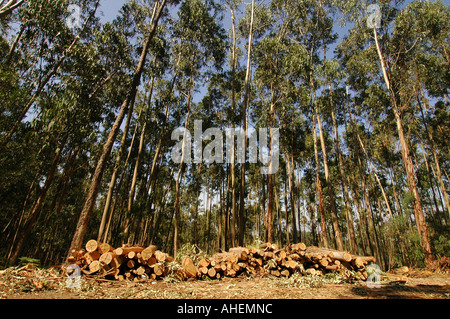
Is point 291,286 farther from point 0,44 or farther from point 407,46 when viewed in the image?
point 0,44

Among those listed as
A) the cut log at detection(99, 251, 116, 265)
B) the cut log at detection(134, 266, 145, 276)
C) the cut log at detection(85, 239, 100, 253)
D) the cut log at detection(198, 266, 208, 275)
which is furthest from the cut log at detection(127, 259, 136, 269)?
the cut log at detection(198, 266, 208, 275)

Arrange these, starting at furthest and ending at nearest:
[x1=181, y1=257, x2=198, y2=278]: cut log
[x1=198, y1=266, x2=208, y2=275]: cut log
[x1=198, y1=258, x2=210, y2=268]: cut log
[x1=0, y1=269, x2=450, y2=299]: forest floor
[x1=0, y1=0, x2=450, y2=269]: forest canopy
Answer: [x1=0, y1=0, x2=450, y2=269]: forest canopy
[x1=198, y1=258, x2=210, y2=268]: cut log
[x1=198, y1=266, x2=208, y2=275]: cut log
[x1=181, y1=257, x2=198, y2=278]: cut log
[x1=0, y1=269, x2=450, y2=299]: forest floor

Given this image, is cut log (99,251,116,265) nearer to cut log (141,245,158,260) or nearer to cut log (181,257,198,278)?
cut log (141,245,158,260)

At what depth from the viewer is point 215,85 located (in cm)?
1652

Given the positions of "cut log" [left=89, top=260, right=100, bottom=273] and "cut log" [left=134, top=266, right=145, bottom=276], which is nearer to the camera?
"cut log" [left=89, top=260, right=100, bottom=273]

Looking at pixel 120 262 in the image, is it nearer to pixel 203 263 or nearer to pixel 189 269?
pixel 189 269

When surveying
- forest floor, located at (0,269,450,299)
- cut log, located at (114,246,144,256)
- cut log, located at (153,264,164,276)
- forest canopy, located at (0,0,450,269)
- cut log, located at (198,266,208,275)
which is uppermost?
forest canopy, located at (0,0,450,269)

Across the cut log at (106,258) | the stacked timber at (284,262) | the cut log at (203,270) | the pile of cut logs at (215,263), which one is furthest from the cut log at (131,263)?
the stacked timber at (284,262)

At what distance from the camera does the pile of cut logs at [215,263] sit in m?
4.49

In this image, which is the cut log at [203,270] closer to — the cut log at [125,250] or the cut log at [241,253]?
the cut log at [241,253]

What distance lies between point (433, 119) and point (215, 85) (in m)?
17.4

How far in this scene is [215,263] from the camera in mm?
5480

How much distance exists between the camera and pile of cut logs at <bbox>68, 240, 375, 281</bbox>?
177 inches

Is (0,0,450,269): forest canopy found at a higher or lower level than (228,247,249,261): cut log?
higher
